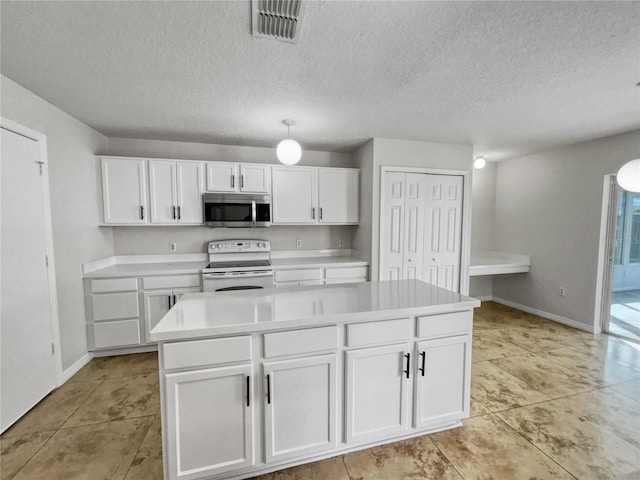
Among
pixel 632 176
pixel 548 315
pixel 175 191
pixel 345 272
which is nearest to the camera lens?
pixel 632 176

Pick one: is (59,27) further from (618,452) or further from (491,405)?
(618,452)

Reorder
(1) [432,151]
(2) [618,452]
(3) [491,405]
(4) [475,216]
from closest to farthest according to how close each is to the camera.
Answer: (2) [618,452] < (3) [491,405] < (1) [432,151] < (4) [475,216]

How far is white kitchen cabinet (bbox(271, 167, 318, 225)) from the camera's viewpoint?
3773 mm

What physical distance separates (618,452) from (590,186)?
318 cm

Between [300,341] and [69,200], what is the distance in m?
2.75

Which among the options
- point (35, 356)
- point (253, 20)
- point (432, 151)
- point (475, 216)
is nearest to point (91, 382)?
point (35, 356)

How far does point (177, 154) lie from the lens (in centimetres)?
375

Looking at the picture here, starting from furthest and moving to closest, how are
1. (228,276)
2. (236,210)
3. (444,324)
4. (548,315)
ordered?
(548,315)
(236,210)
(228,276)
(444,324)

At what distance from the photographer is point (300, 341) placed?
1572mm

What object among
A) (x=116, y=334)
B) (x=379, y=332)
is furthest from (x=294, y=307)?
(x=116, y=334)

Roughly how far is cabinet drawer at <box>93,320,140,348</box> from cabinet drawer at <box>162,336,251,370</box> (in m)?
2.18

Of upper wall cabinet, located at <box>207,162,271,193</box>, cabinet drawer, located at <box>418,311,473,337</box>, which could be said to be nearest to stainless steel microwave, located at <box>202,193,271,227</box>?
upper wall cabinet, located at <box>207,162,271,193</box>

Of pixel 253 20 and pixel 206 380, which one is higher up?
pixel 253 20

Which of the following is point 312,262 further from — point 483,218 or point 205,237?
point 483,218
